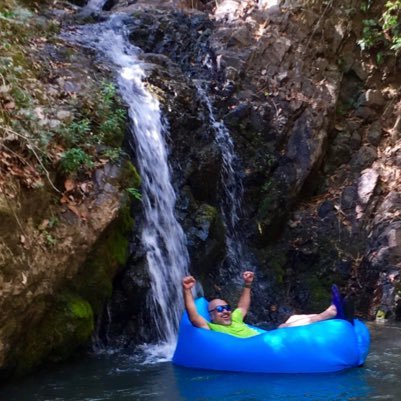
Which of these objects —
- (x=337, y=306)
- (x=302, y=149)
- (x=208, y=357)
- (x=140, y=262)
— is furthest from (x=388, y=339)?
(x=302, y=149)

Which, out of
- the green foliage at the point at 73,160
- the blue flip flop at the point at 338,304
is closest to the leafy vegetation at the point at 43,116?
the green foliage at the point at 73,160

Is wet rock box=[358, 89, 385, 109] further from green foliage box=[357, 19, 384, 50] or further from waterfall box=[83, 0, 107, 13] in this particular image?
waterfall box=[83, 0, 107, 13]

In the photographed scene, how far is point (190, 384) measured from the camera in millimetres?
5082

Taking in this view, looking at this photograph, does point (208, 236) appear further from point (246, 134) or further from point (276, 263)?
point (246, 134)

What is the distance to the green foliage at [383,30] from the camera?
10.4 meters

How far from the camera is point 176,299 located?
7.16 metres

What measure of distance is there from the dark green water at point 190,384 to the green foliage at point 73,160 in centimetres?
187

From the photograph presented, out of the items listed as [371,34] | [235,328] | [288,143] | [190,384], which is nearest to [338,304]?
[235,328]

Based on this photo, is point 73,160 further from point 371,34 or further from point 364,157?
point 371,34

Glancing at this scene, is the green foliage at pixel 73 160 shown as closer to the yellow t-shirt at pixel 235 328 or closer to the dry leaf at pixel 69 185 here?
the dry leaf at pixel 69 185

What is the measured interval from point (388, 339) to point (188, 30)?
20.2ft

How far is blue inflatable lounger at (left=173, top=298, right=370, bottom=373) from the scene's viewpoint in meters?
5.25

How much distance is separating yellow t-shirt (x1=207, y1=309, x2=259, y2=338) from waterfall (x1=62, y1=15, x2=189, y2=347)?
3.29ft

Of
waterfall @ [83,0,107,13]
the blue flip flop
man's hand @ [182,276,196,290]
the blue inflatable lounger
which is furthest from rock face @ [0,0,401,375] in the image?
the blue flip flop
